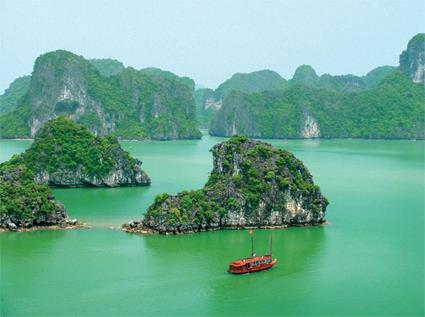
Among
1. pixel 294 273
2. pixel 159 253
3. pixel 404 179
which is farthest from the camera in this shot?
pixel 404 179

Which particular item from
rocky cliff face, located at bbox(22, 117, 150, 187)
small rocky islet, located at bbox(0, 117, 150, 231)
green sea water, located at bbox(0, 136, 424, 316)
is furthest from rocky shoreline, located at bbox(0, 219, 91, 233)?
rocky cliff face, located at bbox(22, 117, 150, 187)

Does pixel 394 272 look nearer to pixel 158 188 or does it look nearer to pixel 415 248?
pixel 415 248

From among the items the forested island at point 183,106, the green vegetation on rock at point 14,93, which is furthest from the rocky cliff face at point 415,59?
the green vegetation on rock at point 14,93

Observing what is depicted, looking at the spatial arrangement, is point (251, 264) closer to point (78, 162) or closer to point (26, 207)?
point (26, 207)

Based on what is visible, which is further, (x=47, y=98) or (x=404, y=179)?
(x=47, y=98)

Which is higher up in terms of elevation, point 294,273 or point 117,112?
point 117,112

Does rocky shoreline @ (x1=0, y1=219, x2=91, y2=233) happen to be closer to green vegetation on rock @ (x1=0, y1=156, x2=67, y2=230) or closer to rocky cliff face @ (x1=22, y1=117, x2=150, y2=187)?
green vegetation on rock @ (x1=0, y1=156, x2=67, y2=230)

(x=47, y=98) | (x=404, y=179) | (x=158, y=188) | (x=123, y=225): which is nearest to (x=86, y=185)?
(x=158, y=188)

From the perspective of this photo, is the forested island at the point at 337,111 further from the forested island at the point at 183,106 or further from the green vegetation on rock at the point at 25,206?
the green vegetation on rock at the point at 25,206
